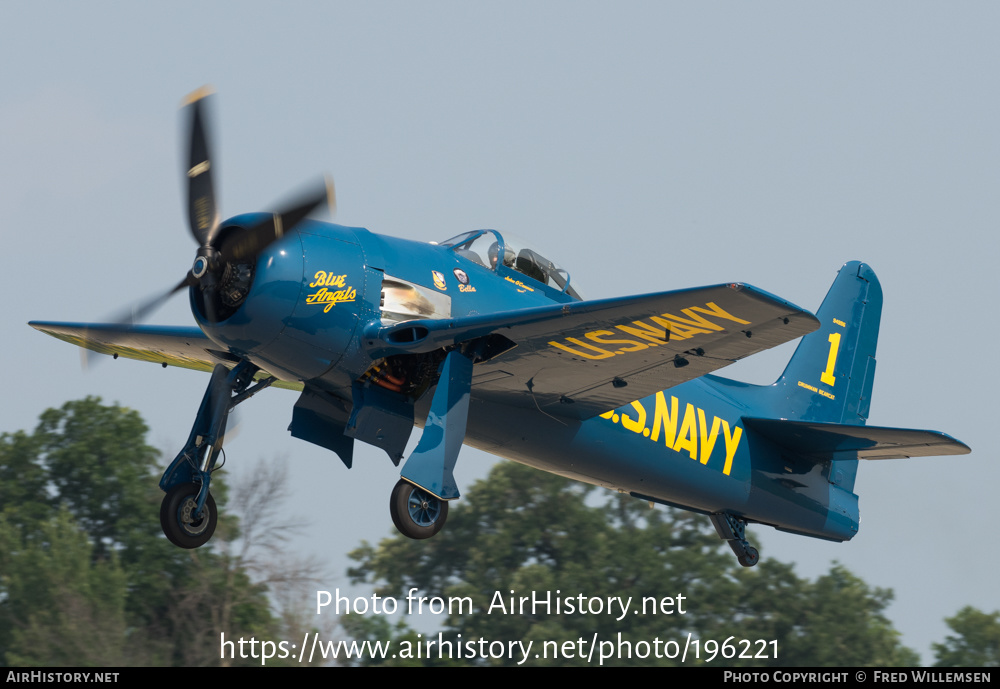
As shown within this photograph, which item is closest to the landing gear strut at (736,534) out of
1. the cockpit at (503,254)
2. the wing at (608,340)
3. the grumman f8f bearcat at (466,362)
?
the grumman f8f bearcat at (466,362)

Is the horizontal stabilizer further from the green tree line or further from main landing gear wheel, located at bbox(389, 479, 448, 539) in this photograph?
the green tree line

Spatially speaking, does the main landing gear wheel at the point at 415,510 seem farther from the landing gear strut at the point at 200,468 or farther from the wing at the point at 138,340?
the wing at the point at 138,340

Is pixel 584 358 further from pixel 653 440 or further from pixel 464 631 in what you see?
pixel 464 631

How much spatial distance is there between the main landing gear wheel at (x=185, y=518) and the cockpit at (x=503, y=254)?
3.60m

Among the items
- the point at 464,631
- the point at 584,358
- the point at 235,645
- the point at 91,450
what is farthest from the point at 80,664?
the point at 584,358

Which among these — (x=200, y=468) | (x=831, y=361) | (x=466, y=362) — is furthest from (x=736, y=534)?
(x=200, y=468)

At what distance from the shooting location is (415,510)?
12.1 meters

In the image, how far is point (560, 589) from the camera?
35.3 meters

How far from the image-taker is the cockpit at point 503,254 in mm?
13102

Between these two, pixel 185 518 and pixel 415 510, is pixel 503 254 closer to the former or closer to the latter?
pixel 415 510

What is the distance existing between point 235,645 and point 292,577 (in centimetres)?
252

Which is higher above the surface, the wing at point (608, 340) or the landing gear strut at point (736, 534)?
the wing at point (608, 340)

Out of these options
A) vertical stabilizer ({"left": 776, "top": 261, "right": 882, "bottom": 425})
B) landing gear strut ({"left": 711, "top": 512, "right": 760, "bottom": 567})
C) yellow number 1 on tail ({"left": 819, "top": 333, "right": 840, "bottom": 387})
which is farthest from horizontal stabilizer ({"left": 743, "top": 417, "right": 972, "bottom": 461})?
yellow number 1 on tail ({"left": 819, "top": 333, "right": 840, "bottom": 387})

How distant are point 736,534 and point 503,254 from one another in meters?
5.20
